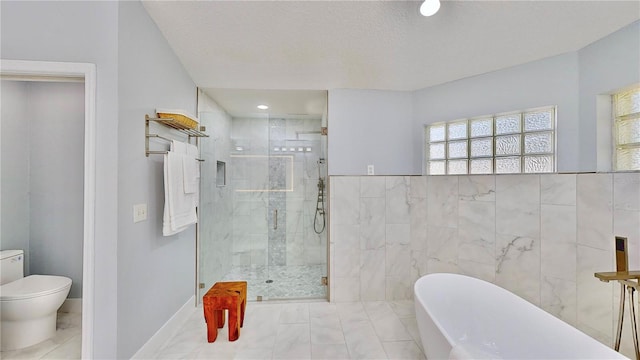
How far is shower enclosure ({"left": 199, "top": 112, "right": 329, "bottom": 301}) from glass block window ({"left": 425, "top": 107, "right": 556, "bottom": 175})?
1.32 meters

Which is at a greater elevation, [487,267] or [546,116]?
[546,116]

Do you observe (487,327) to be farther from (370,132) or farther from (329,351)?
(370,132)

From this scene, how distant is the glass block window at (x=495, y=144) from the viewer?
221 centimetres

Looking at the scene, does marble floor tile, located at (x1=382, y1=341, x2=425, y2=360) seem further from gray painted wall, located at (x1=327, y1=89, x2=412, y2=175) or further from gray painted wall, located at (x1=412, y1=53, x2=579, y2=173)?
gray painted wall, located at (x1=412, y1=53, x2=579, y2=173)

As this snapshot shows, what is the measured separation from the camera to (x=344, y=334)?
2129 millimetres

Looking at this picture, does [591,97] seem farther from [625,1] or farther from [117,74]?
[117,74]

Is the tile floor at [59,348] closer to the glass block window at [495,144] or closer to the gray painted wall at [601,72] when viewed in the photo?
the glass block window at [495,144]

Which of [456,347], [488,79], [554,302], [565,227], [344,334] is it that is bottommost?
[344,334]

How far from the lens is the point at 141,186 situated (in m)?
1.69

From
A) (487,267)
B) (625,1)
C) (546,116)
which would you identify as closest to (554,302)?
(487,267)

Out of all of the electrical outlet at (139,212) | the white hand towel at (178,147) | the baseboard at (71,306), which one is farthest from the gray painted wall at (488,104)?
the baseboard at (71,306)

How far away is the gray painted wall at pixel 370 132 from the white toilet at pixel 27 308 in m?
2.52

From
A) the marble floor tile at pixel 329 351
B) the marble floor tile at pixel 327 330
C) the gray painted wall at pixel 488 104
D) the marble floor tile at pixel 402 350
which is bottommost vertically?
the marble floor tile at pixel 327 330

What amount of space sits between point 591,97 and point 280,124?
2712mm
